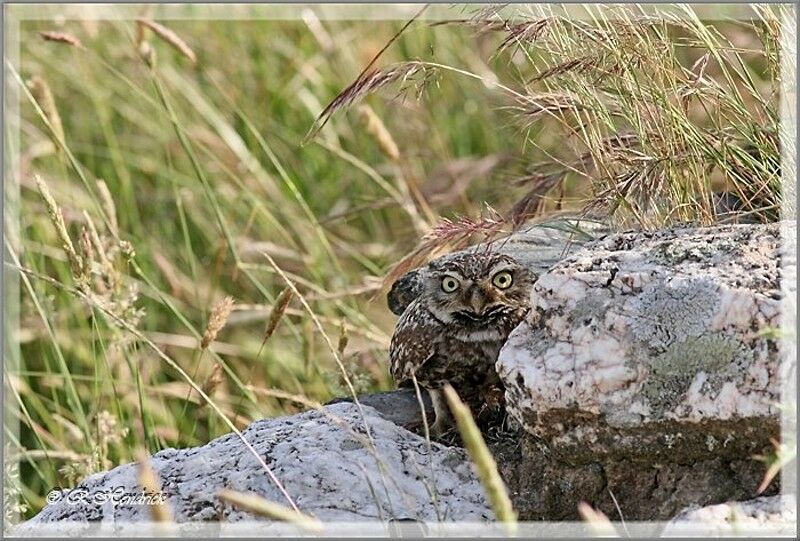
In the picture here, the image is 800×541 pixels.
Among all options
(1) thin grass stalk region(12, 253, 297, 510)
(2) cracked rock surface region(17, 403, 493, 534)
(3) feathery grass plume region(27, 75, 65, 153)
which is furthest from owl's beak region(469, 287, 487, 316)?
(3) feathery grass plume region(27, 75, 65, 153)

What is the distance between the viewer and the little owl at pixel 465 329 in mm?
2816

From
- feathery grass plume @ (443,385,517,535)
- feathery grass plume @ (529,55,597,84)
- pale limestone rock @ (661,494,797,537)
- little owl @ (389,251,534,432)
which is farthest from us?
little owl @ (389,251,534,432)

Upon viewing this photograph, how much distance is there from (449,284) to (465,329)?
0.12 m

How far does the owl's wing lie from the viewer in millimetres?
2871

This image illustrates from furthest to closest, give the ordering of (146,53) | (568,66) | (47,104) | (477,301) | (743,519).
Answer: (146,53), (47,104), (477,301), (568,66), (743,519)

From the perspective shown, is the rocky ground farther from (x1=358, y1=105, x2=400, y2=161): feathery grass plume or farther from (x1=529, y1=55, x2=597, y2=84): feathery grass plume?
(x1=358, y1=105, x2=400, y2=161): feathery grass plume

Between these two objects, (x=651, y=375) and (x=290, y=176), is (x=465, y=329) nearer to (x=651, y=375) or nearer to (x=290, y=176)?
(x=651, y=375)

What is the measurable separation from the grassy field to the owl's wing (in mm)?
189

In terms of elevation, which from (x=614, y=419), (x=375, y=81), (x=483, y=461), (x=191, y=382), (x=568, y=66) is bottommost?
(x=614, y=419)

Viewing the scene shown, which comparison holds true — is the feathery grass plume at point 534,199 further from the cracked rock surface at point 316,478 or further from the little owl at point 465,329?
the cracked rock surface at point 316,478

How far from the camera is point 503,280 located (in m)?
2.91

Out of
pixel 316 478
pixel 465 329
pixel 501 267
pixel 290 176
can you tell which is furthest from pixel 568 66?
pixel 290 176

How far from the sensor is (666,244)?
2400 millimetres

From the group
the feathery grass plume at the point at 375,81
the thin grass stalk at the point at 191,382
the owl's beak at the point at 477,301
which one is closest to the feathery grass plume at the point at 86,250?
the thin grass stalk at the point at 191,382
